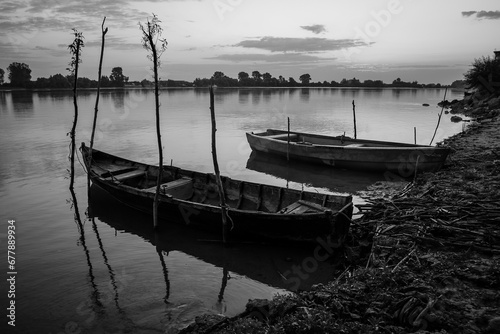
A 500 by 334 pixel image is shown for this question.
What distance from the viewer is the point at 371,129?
32.4 m

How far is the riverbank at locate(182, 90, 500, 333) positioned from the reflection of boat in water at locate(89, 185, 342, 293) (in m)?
0.55

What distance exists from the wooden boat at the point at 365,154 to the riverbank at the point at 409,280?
13.9 feet

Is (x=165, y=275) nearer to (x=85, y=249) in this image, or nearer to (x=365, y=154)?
(x=85, y=249)

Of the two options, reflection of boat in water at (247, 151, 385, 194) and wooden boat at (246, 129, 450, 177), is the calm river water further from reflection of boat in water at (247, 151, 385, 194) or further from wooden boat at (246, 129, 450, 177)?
wooden boat at (246, 129, 450, 177)

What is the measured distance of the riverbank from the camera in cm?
472

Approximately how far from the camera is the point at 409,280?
5.77 metres

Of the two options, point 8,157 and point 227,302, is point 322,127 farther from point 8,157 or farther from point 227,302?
point 227,302

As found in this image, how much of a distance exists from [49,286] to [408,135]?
2737cm

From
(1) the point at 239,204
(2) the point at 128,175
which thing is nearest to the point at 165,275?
(1) the point at 239,204

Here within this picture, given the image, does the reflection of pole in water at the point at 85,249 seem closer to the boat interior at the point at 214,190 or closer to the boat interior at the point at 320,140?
the boat interior at the point at 214,190

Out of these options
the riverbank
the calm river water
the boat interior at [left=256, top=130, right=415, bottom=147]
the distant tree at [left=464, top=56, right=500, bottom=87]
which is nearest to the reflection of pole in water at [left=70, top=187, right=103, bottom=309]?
the calm river water

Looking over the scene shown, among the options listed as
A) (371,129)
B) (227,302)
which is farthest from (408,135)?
(227,302)

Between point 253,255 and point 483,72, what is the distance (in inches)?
1659

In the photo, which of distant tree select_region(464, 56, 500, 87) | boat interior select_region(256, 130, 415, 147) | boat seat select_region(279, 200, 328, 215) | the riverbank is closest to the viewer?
the riverbank
